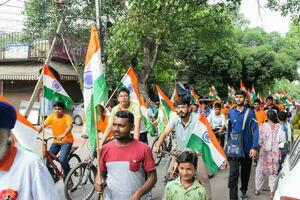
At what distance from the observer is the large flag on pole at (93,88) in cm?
489

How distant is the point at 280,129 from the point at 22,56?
68.4ft

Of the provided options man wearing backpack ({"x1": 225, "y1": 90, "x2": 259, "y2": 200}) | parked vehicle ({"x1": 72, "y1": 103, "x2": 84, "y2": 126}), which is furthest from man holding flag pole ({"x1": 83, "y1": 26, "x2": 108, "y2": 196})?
parked vehicle ({"x1": 72, "y1": 103, "x2": 84, "y2": 126})

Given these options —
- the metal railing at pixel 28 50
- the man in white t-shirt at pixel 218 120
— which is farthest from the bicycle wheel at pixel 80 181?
the metal railing at pixel 28 50

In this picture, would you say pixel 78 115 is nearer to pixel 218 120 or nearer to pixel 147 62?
pixel 147 62

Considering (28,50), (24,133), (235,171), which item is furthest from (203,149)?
(28,50)

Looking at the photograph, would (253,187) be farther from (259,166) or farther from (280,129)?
(280,129)

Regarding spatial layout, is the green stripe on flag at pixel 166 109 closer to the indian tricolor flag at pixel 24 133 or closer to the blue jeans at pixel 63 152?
the blue jeans at pixel 63 152

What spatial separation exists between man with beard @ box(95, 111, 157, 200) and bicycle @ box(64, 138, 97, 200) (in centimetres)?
303

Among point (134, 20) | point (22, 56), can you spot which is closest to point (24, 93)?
point (22, 56)

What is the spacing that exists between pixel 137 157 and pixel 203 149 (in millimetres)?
1872

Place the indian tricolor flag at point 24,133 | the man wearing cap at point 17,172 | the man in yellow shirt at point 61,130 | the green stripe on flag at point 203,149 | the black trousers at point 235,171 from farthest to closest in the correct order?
the man in yellow shirt at point 61,130 → the black trousers at point 235,171 → the green stripe on flag at point 203,149 → the indian tricolor flag at point 24,133 → the man wearing cap at point 17,172

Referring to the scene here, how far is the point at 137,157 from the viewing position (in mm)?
3920

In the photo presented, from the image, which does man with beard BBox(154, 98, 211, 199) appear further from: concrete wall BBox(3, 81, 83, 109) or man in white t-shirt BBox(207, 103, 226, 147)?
concrete wall BBox(3, 81, 83, 109)

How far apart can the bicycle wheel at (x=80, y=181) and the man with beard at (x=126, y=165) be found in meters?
3.06
